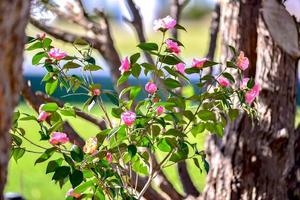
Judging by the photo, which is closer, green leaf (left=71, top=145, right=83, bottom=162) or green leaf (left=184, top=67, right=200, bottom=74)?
green leaf (left=71, top=145, right=83, bottom=162)

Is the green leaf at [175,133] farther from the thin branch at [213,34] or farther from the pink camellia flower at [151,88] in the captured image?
the thin branch at [213,34]

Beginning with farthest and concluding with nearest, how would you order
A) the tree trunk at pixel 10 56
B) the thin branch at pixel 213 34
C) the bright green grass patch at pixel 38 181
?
the bright green grass patch at pixel 38 181, the thin branch at pixel 213 34, the tree trunk at pixel 10 56

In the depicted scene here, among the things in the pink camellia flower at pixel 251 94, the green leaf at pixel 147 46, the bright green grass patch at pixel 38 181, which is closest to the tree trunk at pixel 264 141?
the pink camellia flower at pixel 251 94

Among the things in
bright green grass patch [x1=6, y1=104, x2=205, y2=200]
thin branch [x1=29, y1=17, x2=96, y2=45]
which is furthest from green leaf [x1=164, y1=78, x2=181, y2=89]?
bright green grass patch [x1=6, y1=104, x2=205, y2=200]

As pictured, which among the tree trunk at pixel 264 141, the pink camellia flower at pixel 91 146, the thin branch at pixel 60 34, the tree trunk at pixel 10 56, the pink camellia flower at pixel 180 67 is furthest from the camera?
the thin branch at pixel 60 34

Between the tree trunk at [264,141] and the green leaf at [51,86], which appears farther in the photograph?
the tree trunk at [264,141]

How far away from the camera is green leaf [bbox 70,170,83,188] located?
1779 mm

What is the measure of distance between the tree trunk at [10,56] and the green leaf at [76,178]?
0.64 metres

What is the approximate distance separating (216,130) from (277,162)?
1.72 ft

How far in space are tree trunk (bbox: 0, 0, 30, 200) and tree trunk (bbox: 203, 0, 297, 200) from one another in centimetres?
141

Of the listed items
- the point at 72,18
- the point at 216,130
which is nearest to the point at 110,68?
the point at 72,18

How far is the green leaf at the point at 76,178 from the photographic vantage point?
1779 millimetres

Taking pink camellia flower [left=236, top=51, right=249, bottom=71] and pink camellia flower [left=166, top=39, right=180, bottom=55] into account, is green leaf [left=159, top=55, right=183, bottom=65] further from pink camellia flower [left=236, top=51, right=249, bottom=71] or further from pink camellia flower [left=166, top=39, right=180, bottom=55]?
pink camellia flower [left=236, top=51, right=249, bottom=71]

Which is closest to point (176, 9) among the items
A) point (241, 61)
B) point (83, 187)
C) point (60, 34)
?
point (60, 34)
